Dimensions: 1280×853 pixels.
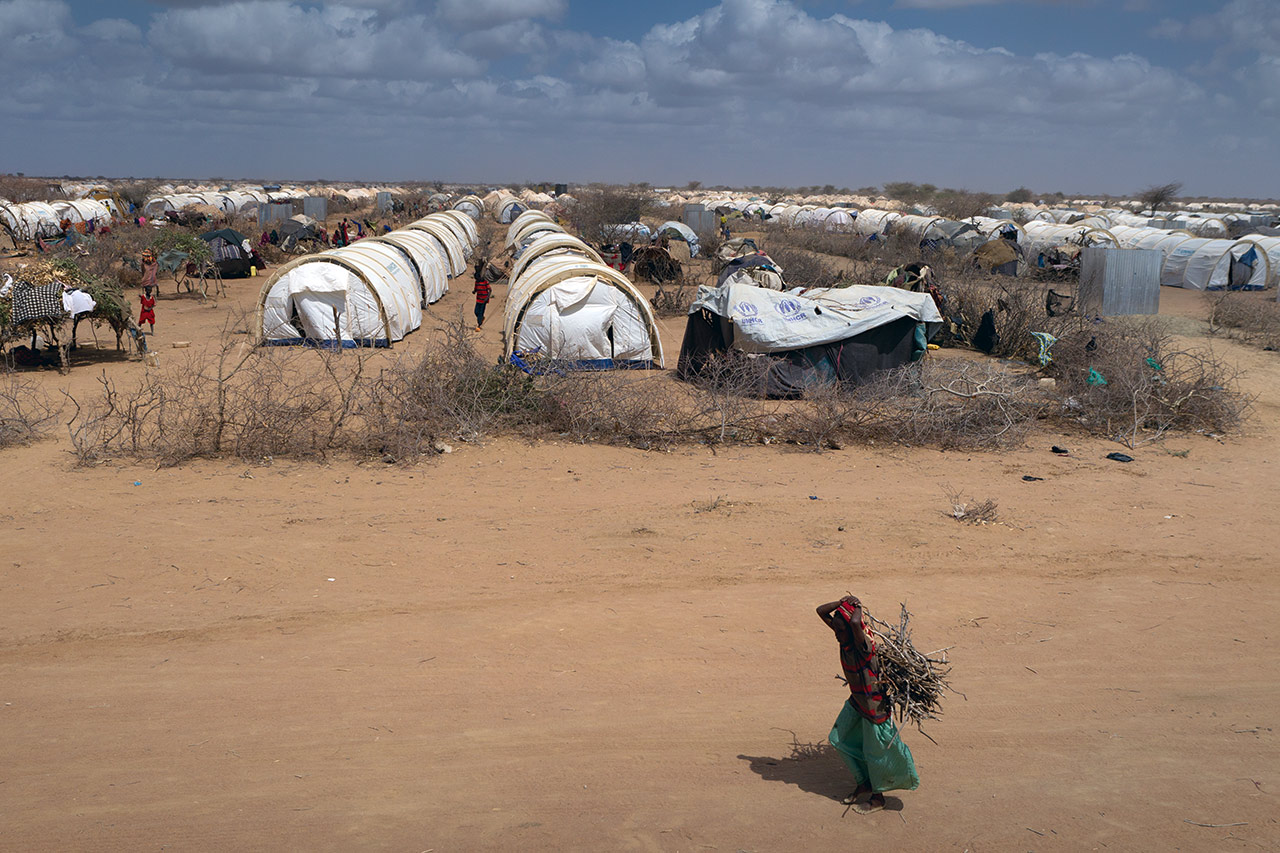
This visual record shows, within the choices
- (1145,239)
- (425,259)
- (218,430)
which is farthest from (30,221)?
(1145,239)

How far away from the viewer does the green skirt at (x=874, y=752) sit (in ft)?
13.9

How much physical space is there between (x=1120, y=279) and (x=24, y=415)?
21984 mm

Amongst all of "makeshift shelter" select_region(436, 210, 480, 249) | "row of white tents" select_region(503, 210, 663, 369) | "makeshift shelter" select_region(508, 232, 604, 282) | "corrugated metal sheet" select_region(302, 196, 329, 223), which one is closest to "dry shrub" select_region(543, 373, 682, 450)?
"row of white tents" select_region(503, 210, 663, 369)

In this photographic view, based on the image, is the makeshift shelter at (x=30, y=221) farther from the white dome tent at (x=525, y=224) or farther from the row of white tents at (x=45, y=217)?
the white dome tent at (x=525, y=224)

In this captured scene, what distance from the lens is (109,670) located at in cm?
550

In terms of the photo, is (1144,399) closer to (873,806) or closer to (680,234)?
(873,806)

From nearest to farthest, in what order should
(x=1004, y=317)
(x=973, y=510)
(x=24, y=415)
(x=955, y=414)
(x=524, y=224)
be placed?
(x=973, y=510) < (x=24, y=415) < (x=955, y=414) < (x=1004, y=317) < (x=524, y=224)

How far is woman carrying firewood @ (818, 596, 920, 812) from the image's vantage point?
4.14m

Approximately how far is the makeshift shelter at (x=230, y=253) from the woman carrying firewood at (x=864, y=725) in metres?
25.7

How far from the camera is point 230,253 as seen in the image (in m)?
26.2

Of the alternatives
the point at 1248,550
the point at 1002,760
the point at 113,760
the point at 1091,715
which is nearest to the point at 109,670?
the point at 113,760

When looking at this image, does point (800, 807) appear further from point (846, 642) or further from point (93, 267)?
point (93, 267)

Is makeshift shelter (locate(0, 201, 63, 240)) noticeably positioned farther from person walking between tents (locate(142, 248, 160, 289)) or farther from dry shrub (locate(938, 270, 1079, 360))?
dry shrub (locate(938, 270, 1079, 360))

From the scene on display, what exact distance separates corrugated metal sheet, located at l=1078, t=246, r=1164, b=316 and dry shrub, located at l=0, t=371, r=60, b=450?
20.6 meters
